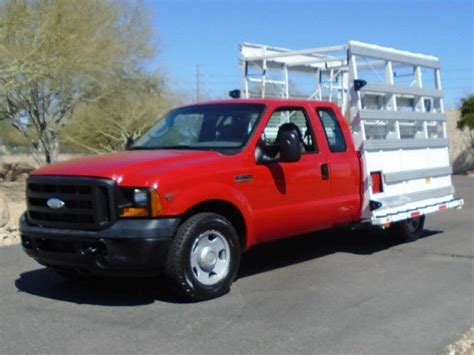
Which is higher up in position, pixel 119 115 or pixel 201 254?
pixel 119 115

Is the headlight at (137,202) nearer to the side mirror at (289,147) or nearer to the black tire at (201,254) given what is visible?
the black tire at (201,254)

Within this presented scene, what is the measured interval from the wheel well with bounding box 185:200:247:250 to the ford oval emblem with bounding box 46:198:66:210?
3.80 feet

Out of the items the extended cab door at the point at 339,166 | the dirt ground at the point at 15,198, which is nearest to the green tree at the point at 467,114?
the dirt ground at the point at 15,198

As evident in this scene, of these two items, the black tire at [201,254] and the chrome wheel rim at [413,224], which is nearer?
the black tire at [201,254]

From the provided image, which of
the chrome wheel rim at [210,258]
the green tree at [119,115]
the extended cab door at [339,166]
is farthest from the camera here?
the green tree at [119,115]

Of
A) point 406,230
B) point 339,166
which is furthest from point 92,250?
point 406,230

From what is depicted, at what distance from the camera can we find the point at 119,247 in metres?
5.88

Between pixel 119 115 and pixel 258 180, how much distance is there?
2050 cm

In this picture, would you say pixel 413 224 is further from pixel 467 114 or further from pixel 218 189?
pixel 467 114

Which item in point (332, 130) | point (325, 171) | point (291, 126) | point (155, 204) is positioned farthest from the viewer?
point (332, 130)

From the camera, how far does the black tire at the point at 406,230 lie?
31.7ft

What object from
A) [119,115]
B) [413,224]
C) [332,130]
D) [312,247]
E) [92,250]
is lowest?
[312,247]

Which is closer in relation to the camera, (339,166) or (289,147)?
(289,147)

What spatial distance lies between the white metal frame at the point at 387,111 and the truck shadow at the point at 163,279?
0.84 m
